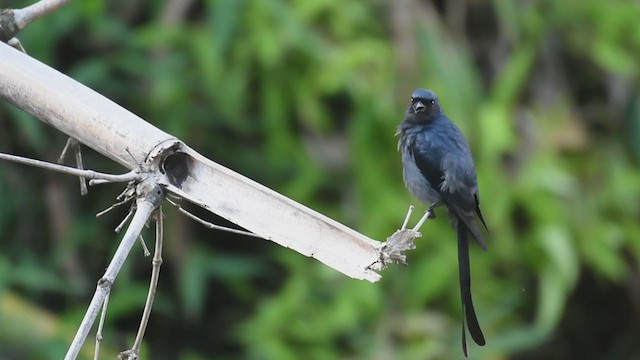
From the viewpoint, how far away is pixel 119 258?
5.33 feet

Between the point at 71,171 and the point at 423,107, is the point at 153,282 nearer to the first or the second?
the point at 71,171

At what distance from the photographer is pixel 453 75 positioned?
4.06 meters

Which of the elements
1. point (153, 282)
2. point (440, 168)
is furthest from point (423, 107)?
point (153, 282)

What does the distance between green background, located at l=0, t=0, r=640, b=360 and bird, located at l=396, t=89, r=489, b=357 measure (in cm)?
125

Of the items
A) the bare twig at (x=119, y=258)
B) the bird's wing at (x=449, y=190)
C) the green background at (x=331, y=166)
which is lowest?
the bare twig at (x=119, y=258)

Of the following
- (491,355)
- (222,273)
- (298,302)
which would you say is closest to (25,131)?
(222,273)

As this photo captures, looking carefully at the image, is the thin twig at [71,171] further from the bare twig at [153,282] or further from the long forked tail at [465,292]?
the long forked tail at [465,292]

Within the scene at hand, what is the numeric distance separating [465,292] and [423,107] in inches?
23.6

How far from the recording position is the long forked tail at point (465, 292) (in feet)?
7.46

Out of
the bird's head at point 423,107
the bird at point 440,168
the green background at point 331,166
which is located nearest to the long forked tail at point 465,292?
the bird at point 440,168

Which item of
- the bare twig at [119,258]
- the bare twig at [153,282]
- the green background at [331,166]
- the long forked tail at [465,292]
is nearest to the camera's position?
the bare twig at [119,258]

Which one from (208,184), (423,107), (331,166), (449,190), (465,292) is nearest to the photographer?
(208,184)

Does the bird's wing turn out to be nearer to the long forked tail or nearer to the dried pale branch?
the long forked tail

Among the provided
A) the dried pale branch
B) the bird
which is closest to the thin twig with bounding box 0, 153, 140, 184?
the dried pale branch
